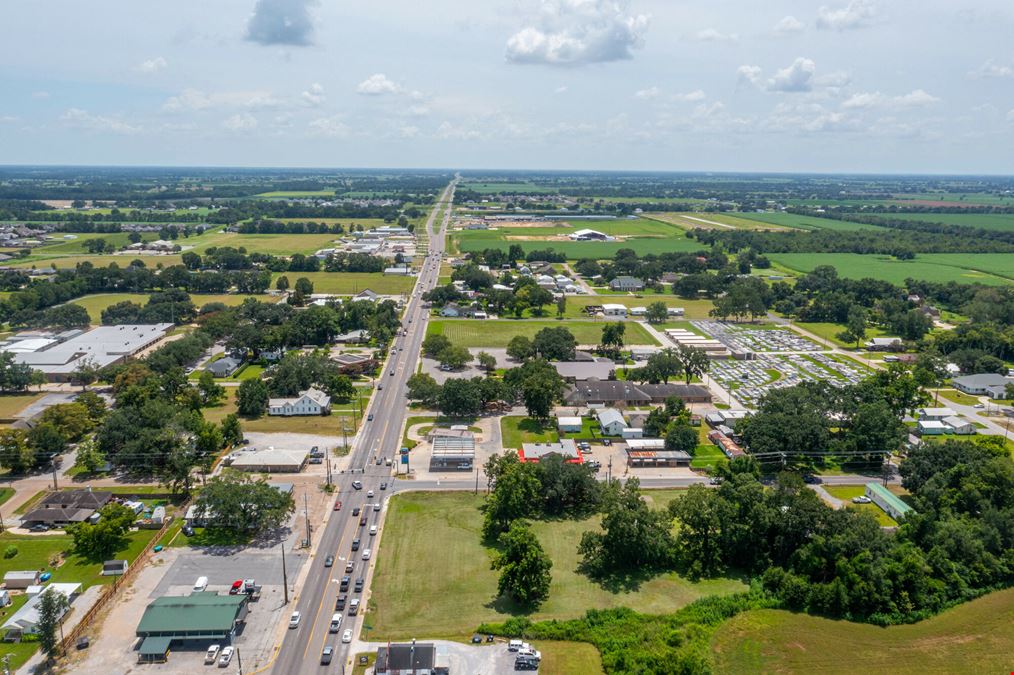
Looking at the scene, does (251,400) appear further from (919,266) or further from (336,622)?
(919,266)

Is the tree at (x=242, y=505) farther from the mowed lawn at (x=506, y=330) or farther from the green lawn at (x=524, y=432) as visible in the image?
the mowed lawn at (x=506, y=330)

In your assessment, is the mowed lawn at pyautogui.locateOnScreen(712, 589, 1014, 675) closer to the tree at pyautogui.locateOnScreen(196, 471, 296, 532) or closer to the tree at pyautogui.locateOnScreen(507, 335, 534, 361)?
the tree at pyautogui.locateOnScreen(196, 471, 296, 532)

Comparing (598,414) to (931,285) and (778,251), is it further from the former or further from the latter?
(778,251)

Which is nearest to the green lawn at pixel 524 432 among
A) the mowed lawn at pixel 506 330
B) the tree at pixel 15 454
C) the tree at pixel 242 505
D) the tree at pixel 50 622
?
the tree at pixel 242 505

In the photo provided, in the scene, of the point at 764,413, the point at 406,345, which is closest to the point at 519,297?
the point at 406,345

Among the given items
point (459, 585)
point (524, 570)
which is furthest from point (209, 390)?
point (524, 570)

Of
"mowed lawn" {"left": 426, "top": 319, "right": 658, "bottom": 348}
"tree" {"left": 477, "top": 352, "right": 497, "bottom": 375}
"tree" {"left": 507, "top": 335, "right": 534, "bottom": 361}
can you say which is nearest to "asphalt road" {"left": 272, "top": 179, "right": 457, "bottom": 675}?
"tree" {"left": 477, "top": 352, "right": 497, "bottom": 375}

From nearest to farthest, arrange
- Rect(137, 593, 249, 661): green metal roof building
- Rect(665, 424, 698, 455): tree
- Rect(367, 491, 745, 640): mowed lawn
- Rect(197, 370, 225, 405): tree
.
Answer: Rect(137, 593, 249, 661): green metal roof building
Rect(367, 491, 745, 640): mowed lawn
Rect(665, 424, 698, 455): tree
Rect(197, 370, 225, 405): tree
